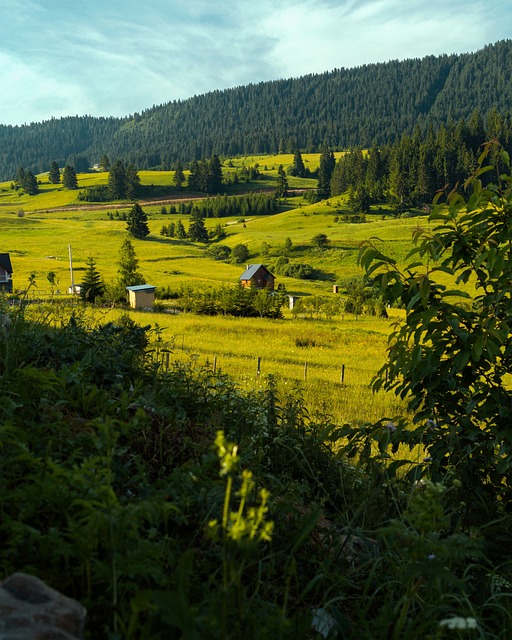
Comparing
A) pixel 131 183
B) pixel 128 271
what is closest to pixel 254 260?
pixel 128 271

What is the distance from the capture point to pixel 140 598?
1559mm

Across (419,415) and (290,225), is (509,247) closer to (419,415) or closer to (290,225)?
(419,415)

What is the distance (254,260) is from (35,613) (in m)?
111

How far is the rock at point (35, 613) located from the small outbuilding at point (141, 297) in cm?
5233

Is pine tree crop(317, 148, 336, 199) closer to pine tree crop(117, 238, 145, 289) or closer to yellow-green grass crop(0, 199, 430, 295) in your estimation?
yellow-green grass crop(0, 199, 430, 295)

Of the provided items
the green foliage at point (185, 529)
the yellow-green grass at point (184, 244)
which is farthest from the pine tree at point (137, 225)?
the green foliage at point (185, 529)

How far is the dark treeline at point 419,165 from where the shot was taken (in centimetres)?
14700

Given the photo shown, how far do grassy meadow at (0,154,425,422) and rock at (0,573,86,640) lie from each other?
144 inches

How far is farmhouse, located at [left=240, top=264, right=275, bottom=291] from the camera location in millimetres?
74750

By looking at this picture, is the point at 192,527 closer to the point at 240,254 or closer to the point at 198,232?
the point at 240,254

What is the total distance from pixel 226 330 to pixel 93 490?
36661mm

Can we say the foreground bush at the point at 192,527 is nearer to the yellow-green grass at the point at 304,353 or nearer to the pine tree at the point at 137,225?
the yellow-green grass at the point at 304,353

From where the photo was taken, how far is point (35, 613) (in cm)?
159

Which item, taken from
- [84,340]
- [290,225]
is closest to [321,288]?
[290,225]
